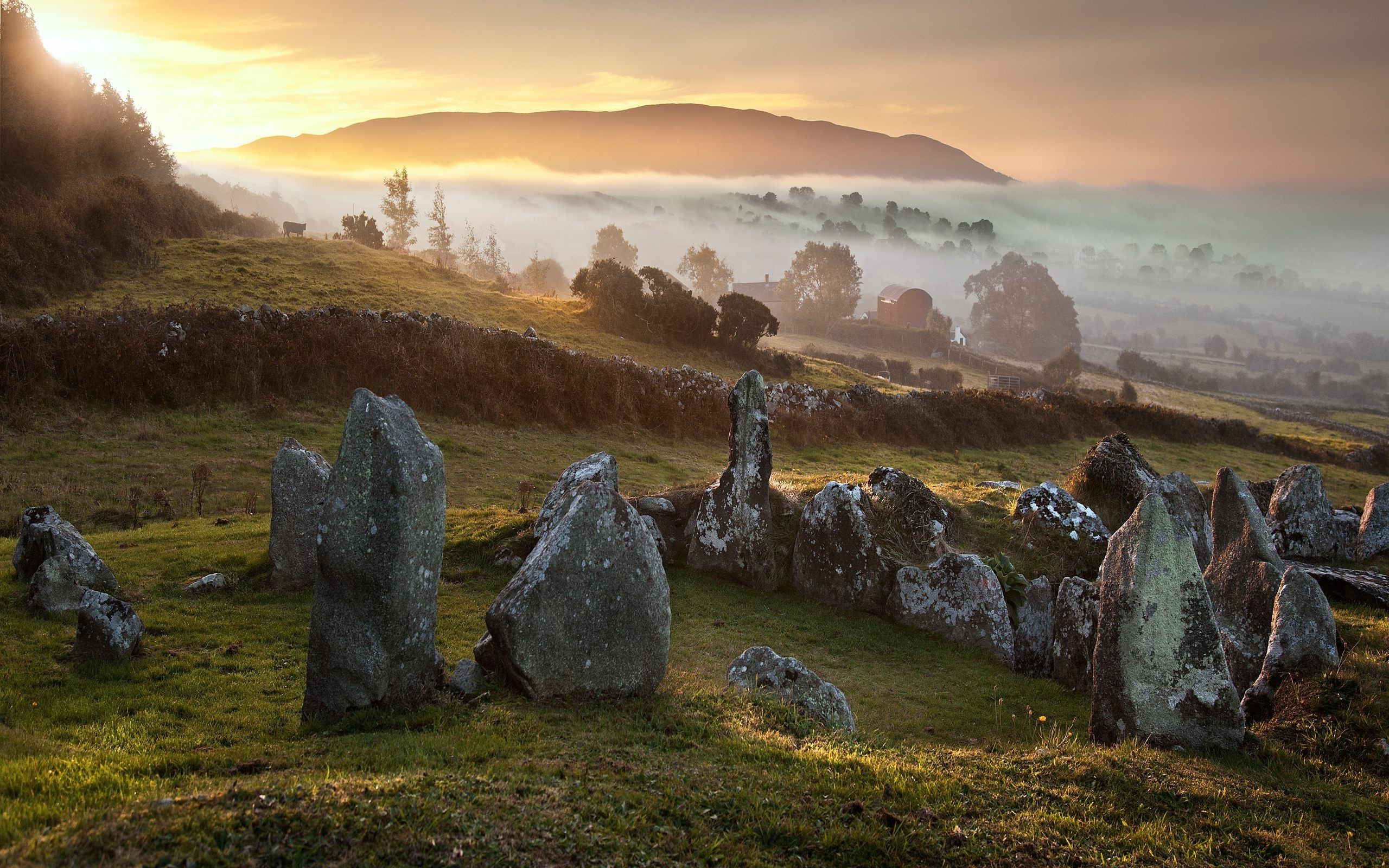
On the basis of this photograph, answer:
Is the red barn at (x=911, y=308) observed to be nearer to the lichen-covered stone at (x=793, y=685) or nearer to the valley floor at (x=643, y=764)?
the valley floor at (x=643, y=764)

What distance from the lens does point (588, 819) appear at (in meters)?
5.74

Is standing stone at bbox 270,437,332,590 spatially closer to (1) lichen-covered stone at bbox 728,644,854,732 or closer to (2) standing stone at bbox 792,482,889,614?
(1) lichen-covered stone at bbox 728,644,854,732

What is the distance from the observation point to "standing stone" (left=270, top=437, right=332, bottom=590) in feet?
41.8

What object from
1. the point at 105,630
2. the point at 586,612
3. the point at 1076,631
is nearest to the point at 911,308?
the point at 1076,631

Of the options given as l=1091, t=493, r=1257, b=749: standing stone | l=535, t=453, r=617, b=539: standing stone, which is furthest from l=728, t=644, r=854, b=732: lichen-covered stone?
l=535, t=453, r=617, b=539: standing stone

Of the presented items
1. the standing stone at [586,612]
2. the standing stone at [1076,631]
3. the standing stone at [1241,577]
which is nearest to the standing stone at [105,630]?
the standing stone at [586,612]

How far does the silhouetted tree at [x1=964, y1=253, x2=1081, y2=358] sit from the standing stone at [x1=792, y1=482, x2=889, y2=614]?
132 meters

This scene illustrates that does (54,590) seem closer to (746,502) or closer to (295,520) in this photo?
(295,520)

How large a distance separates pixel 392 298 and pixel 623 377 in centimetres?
1598

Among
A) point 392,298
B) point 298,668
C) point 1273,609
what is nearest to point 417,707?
point 298,668

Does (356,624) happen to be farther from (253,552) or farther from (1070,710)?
(1070,710)

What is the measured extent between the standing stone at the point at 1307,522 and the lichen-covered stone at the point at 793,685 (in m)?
12.1

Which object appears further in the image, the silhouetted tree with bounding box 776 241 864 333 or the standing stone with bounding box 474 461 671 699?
the silhouetted tree with bounding box 776 241 864 333

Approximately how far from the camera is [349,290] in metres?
40.0
